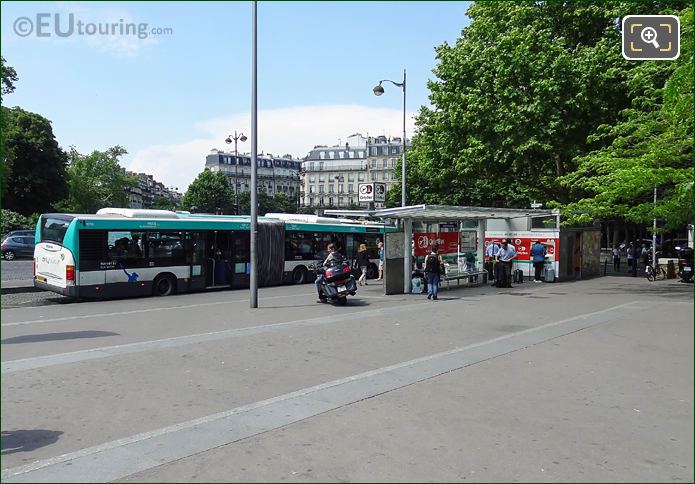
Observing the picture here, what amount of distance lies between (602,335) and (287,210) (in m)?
97.4

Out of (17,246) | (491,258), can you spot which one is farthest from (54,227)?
(17,246)

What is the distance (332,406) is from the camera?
6660 mm

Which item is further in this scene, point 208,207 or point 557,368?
point 208,207

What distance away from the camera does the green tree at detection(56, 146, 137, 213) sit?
272 ft

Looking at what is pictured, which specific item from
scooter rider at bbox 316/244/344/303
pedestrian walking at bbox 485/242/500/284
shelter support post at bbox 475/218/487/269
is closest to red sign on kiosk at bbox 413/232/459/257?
shelter support post at bbox 475/218/487/269

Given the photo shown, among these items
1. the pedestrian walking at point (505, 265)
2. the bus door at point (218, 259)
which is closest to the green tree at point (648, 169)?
the pedestrian walking at point (505, 265)

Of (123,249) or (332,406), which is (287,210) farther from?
(332,406)

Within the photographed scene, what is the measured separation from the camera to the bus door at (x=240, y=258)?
71.4ft

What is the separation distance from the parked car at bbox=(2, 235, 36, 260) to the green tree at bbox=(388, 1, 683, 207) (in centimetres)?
2388

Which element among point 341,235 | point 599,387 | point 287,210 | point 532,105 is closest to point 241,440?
point 599,387

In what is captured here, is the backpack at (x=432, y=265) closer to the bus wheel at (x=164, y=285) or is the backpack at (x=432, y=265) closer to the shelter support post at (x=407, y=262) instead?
the shelter support post at (x=407, y=262)

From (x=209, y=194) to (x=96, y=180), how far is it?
2264 centimetres

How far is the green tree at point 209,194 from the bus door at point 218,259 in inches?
2445

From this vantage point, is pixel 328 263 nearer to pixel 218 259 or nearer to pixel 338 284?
pixel 338 284
